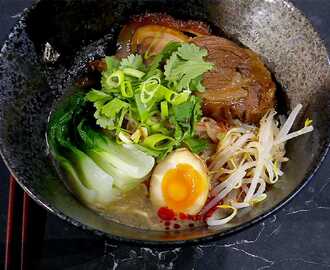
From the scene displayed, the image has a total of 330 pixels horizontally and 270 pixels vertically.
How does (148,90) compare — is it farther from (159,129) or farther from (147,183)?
(147,183)

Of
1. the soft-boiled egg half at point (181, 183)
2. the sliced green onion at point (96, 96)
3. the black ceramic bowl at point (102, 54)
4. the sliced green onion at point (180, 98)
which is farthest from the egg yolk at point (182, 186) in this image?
the sliced green onion at point (96, 96)

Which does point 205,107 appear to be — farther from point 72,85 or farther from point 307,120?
point 72,85

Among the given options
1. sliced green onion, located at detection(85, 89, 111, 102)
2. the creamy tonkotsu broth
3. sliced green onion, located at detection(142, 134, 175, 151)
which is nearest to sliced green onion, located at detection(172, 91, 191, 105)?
the creamy tonkotsu broth

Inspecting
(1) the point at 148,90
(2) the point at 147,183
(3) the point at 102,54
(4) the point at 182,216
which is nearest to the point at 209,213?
(4) the point at 182,216

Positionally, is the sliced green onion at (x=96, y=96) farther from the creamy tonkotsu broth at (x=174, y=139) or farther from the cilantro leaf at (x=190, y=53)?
the cilantro leaf at (x=190, y=53)

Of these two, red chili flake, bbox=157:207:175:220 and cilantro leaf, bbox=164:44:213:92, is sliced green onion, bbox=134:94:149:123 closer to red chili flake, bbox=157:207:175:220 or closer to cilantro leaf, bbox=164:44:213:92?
cilantro leaf, bbox=164:44:213:92

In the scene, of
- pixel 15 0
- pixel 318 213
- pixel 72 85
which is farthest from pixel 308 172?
pixel 15 0

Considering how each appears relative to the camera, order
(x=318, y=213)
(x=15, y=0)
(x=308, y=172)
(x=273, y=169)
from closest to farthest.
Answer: (x=308, y=172) < (x=273, y=169) < (x=318, y=213) < (x=15, y=0)

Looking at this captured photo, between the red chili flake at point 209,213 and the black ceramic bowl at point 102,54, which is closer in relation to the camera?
the black ceramic bowl at point 102,54
